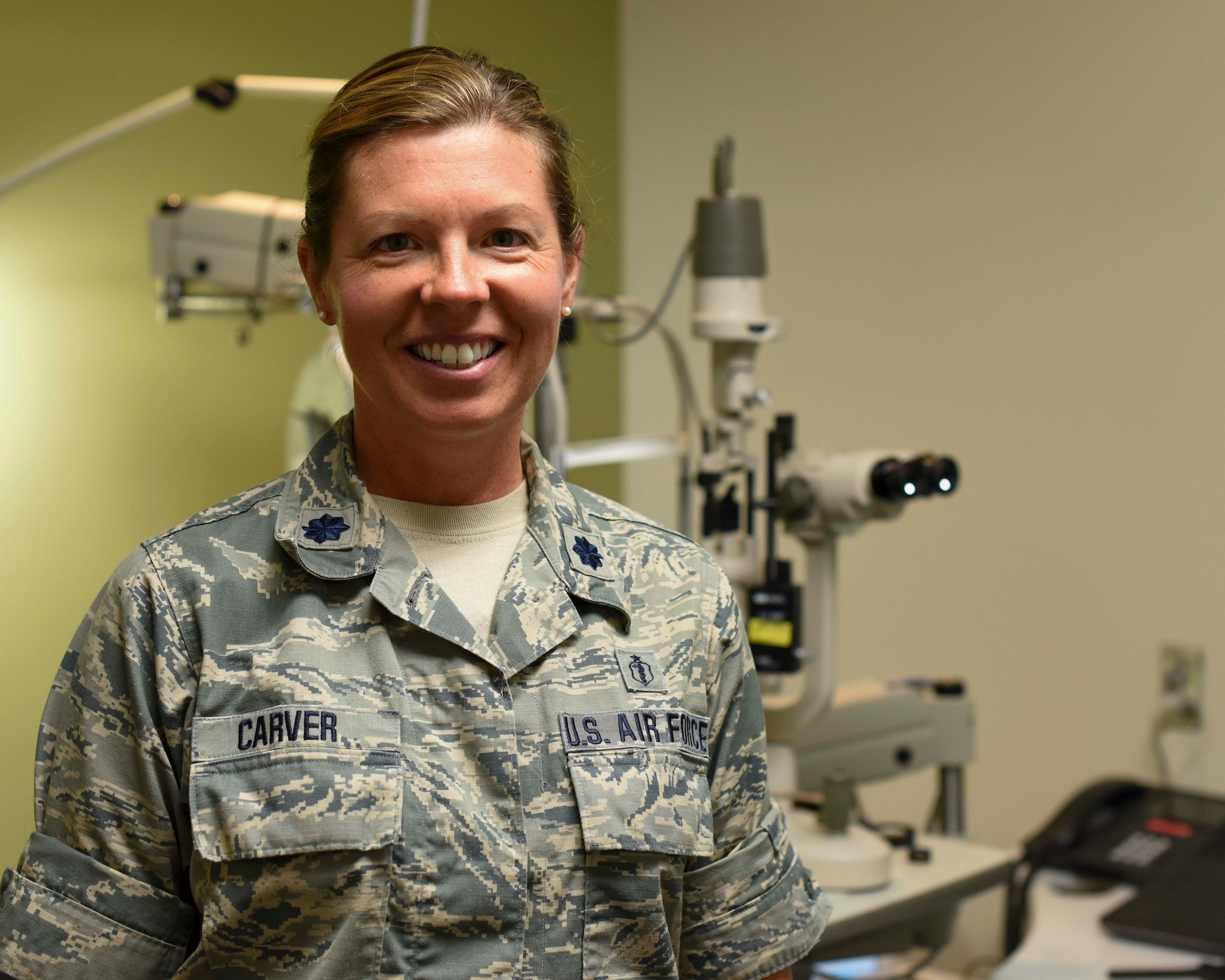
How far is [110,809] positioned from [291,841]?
0.40 feet

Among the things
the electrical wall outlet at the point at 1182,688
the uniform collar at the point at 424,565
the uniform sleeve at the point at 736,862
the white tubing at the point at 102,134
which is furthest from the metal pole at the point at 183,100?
the electrical wall outlet at the point at 1182,688

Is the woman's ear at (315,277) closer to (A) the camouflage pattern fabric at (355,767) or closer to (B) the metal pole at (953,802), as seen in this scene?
(A) the camouflage pattern fabric at (355,767)

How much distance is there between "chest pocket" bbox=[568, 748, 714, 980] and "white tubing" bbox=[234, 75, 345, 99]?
2.81 feet

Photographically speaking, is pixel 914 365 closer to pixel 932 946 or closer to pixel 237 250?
pixel 932 946

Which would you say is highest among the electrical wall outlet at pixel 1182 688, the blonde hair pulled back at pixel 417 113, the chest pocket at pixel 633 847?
the blonde hair pulled back at pixel 417 113

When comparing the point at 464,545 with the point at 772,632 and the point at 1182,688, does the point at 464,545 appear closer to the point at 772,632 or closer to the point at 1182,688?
the point at 772,632

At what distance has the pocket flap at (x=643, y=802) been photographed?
924mm

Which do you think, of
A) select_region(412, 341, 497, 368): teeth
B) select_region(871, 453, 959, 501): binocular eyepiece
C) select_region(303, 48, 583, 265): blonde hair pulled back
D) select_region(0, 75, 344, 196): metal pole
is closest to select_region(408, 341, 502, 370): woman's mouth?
select_region(412, 341, 497, 368): teeth

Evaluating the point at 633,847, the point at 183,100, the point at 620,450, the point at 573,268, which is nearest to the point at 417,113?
the point at 573,268

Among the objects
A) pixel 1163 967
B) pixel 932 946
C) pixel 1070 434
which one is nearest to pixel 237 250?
pixel 932 946

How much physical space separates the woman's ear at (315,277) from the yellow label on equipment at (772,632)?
3.66 feet

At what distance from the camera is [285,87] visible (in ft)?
4.72

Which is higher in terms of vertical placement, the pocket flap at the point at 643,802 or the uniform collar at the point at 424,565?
the uniform collar at the point at 424,565

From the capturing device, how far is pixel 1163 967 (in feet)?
5.49
